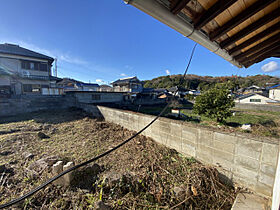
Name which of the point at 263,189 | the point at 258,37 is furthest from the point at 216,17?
the point at 263,189

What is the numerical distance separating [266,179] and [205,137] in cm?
96

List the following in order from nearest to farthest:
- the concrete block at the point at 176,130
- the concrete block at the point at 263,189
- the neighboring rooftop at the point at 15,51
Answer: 1. the concrete block at the point at 263,189
2. the concrete block at the point at 176,130
3. the neighboring rooftop at the point at 15,51

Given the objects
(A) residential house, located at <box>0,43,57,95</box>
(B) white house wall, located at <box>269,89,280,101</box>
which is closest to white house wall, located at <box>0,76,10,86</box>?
(A) residential house, located at <box>0,43,57,95</box>

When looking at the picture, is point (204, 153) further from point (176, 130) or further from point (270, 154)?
point (270, 154)

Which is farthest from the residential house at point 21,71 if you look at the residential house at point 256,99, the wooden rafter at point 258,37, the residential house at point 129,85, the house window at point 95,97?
the residential house at point 256,99

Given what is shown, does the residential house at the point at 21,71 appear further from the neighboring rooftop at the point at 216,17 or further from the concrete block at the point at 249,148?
the concrete block at the point at 249,148

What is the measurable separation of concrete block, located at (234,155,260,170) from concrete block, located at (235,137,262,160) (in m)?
0.06

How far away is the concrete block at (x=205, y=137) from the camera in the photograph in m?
2.20

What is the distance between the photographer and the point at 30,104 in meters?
8.69

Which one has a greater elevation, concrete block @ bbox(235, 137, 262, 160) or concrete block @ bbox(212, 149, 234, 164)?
concrete block @ bbox(235, 137, 262, 160)

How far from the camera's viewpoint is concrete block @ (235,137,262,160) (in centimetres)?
168

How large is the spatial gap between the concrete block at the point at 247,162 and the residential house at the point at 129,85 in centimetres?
2079

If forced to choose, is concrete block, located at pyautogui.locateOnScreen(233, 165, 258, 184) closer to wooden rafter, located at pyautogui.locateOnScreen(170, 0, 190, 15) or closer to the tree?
wooden rafter, located at pyautogui.locateOnScreen(170, 0, 190, 15)

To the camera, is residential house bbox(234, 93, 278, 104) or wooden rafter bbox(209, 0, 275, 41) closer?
wooden rafter bbox(209, 0, 275, 41)
